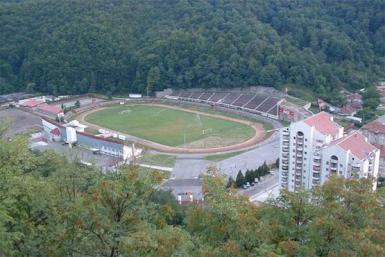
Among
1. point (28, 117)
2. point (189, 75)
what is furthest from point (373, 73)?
point (28, 117)

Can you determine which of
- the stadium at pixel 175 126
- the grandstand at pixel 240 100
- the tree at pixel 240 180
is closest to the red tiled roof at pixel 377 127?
the stadium at pixel 175 126

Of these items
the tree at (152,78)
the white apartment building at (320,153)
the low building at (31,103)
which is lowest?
the low building at (31,103)

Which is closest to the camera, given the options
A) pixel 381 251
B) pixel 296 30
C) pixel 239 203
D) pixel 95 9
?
pixel 381 251

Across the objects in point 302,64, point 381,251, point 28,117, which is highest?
point 381,251

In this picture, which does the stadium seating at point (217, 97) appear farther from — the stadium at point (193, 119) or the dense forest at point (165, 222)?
the dense forest at point (165, 222)

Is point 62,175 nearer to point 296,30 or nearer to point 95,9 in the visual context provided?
point 296,30

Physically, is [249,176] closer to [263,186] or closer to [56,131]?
[263,186]

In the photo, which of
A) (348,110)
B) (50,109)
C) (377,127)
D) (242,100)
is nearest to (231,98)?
(242,100)

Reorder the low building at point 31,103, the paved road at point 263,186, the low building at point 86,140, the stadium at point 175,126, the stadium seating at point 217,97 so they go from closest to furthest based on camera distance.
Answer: the paved road at point 263,186 → the low building at point 86,140 → the stadium at point 175,126 → the low building at point 31,103 → the stadium seating at point 217,97
